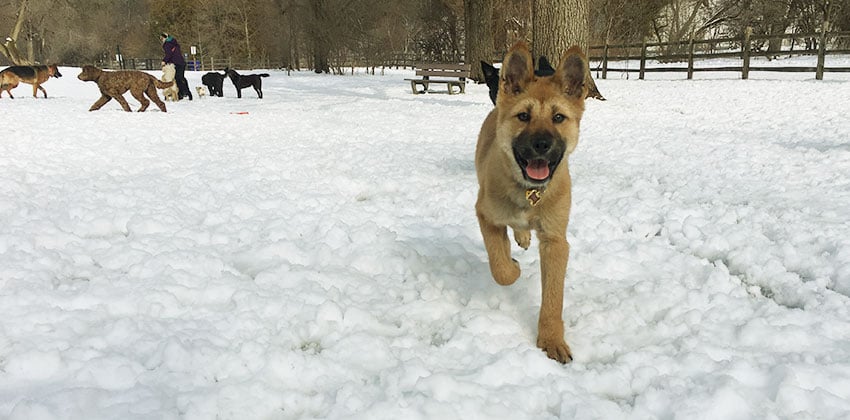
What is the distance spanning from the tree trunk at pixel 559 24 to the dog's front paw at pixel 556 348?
11.3m

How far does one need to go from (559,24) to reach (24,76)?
17.1 meters

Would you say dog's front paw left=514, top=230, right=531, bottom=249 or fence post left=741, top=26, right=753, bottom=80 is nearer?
dog's front paw left=514, top=230, right=531, bottom=249

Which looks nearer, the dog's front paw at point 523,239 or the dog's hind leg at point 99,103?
the dog's front paw at point 523,239

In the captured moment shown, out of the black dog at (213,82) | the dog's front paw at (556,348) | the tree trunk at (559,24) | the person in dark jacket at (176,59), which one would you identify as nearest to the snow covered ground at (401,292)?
the dog's front paw at (556,348)

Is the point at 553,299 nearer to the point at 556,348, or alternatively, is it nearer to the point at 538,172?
the point at 556,348

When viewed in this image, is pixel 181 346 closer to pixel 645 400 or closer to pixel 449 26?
pixel 645 400

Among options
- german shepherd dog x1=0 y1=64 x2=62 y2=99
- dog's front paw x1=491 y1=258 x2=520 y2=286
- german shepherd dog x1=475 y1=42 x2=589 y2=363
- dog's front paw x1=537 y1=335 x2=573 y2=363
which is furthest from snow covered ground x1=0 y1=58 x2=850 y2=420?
german shepherd dog x1=0 y1=64 x2=62 y2=99

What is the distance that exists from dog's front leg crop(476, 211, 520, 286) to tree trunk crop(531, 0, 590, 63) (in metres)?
10.7

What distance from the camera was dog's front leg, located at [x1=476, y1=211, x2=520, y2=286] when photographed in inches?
122

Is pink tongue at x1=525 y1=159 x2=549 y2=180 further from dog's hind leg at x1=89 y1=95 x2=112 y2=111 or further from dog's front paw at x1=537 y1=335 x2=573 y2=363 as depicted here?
dog's hind leg at x1=89 y1=95 x2=112 y2=111

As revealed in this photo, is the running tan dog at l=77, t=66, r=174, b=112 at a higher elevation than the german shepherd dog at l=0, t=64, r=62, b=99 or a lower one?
lower

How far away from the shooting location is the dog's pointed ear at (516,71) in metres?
3.07

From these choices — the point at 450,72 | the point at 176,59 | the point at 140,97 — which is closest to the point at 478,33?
the point at 450,72

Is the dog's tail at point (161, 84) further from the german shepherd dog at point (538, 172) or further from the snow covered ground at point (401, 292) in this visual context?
the german shepherd dog at point (538, 172)
